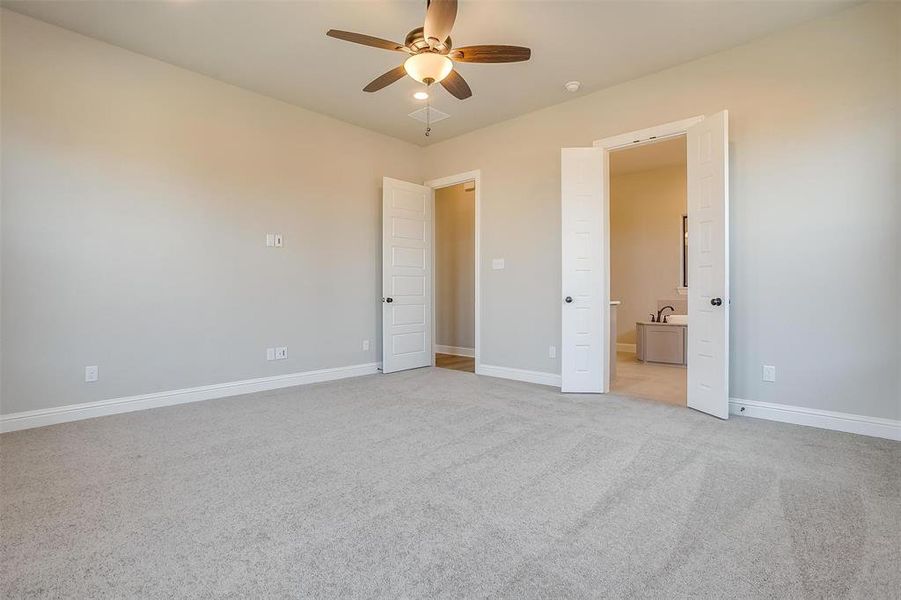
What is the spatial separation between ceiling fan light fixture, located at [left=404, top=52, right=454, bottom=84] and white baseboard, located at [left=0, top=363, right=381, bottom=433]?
3201mm

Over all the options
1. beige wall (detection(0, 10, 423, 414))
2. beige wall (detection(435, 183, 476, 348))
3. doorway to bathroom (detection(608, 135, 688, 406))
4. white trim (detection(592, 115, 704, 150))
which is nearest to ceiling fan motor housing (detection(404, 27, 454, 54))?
white trim (detection(592, 115, 704, 150))

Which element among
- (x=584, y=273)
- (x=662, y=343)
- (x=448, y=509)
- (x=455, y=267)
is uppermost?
(x=455, y=267)

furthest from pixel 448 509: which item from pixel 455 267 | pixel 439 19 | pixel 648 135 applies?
pixel 455 267

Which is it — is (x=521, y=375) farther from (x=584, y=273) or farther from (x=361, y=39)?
(x=361, y=39)

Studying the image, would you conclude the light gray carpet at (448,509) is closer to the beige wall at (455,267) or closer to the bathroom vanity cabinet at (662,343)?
the bathroom vanity cabinet at (662,343)

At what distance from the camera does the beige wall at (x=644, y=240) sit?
6.91 m

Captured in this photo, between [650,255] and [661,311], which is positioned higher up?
[650,255]

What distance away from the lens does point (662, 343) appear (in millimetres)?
6090

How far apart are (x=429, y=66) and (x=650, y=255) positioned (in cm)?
564

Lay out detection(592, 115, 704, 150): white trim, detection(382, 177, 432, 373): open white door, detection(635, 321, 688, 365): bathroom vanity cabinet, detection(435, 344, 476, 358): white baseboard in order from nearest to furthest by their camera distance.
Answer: detection(592, 115, 704, 150): white trim → detection(382, 177, 432, 373): open white door → detection(635, 321, 688, 365): bathroom vanity cabinet → detection(435, 344, 476, 358): white baseboard

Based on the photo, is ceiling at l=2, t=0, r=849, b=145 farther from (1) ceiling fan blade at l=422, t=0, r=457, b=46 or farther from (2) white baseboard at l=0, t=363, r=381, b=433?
(2) white baseboard at l=0, t=363, r=381, b=433

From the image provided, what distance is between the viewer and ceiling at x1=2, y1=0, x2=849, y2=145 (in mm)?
2969

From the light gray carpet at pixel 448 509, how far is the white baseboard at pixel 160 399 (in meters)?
0.14

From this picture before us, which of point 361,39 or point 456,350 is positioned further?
point 456,350
